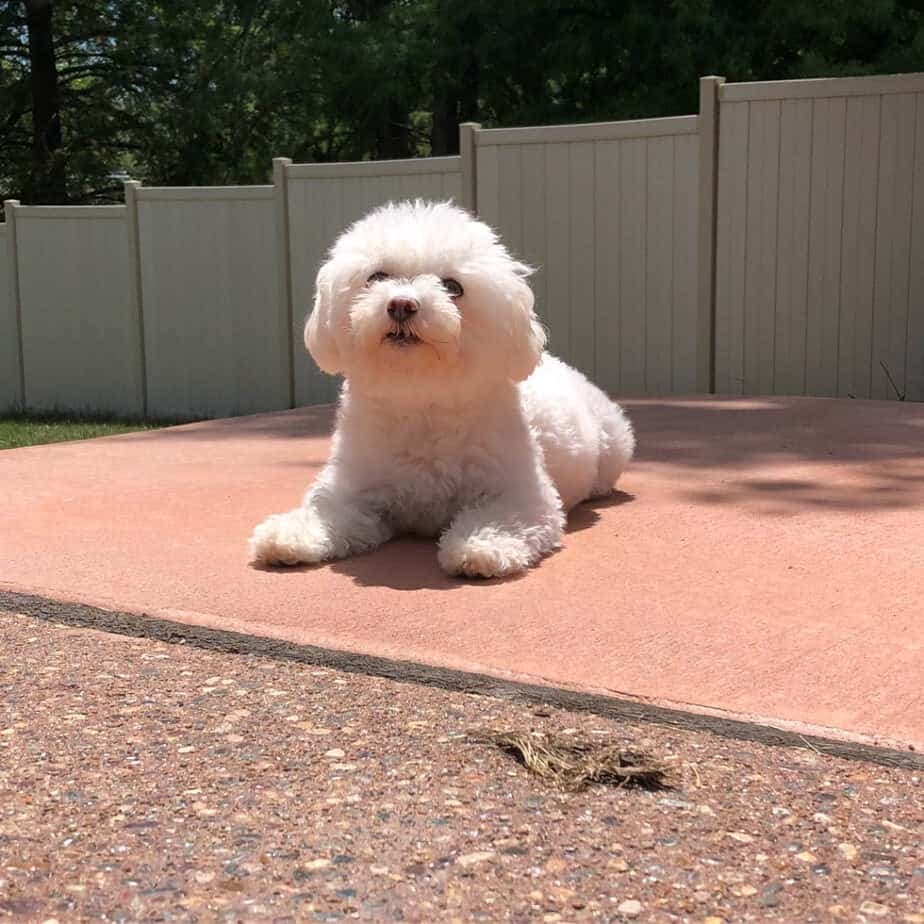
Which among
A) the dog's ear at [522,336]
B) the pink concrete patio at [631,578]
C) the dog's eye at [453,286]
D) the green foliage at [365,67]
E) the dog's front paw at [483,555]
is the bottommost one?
the pink concrete patio at [631,578]

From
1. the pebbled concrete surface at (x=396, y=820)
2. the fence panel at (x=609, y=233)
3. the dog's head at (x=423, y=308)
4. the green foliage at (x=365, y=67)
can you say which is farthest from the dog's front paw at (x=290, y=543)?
the green foliage at (x=365, y=67)

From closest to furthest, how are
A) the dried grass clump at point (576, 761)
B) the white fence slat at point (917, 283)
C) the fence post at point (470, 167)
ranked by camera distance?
the dried grass clump at point (576, 761), the white fence slat at point (917, 283), the fence post at point (470, 167)

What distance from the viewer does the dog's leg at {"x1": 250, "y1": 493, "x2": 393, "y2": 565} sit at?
4.41 metres

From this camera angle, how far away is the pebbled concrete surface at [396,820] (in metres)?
2.30

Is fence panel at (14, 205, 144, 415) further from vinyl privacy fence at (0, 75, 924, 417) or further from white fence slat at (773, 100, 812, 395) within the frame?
white fence slat at (773, 100, 812, 395)

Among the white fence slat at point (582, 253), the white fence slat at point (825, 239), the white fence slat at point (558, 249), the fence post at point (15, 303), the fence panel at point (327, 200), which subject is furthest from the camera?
the fence post at point (15, 303)

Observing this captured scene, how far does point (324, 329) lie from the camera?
439 centimetres

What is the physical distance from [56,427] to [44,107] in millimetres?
11312

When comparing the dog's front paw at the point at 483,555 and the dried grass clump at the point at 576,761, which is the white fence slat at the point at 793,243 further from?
the dried grass clump at the point at 576,761

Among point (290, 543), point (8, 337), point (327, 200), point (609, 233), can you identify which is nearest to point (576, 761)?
point (290, 543)

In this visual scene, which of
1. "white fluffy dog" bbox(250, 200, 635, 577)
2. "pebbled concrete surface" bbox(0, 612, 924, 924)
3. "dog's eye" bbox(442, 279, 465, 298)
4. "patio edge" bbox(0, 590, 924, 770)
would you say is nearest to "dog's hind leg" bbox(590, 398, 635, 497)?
"white fluffy dog" bbox(250, 200, 635, 577)

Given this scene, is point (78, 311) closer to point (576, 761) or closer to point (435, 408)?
point (435, 408)

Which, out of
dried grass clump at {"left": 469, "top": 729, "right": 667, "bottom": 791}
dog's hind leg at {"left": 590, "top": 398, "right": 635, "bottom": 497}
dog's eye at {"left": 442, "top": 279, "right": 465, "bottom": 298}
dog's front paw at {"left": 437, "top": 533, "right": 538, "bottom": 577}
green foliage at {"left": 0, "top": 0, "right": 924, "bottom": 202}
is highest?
green foliage at {"left": 0, "top": 0, "right": 924, "bottom": 202}

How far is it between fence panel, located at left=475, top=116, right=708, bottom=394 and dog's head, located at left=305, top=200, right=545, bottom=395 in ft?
20.1
